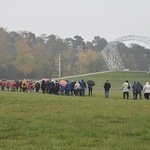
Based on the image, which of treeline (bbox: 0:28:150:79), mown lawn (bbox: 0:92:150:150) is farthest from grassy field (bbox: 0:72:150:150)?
treeline (bbox: 0:28:150:79)

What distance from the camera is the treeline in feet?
296

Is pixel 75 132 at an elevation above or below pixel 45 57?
below

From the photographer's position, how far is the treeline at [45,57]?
296 ft

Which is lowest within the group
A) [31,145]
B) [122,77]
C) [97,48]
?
[31,145]

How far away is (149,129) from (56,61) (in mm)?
97260

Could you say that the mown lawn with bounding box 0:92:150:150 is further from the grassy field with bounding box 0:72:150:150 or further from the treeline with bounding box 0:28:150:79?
the treeline with bounding box 0:28:150:79

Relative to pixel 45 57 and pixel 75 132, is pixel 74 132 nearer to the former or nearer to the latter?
pixel 75 132

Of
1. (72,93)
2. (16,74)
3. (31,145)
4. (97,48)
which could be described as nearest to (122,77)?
(16,74)

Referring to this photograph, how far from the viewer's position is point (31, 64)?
9106 centimetres

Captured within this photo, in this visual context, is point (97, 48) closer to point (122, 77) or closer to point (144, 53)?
point (144, 53)

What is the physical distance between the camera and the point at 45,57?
329 ft

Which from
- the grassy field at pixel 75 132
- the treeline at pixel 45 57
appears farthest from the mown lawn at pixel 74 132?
the treeline at pixel 45 57

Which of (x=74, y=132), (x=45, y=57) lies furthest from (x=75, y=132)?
(x=45, y=57)

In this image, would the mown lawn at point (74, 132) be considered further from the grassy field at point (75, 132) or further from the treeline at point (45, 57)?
the treeline at point (45, 57)
